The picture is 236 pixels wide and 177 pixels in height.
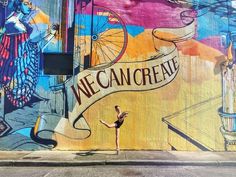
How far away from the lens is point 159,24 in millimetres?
15281

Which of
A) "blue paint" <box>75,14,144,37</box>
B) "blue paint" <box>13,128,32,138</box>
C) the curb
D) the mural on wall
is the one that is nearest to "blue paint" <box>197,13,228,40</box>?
the mural on wall

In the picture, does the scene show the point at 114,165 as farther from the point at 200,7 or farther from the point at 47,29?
the point at 200,7

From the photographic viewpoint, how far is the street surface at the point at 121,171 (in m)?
10.7

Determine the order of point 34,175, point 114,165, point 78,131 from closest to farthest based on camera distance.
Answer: point 34,175
point 114,165
point 78,131

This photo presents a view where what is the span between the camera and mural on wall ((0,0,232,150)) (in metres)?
14.8

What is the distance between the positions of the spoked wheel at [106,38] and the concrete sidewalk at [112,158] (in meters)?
3.59

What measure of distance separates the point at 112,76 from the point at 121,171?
477 cm

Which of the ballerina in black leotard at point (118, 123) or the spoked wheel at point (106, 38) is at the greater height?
the spoked wheel at point (106, 38)

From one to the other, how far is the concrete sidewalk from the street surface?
0.35m

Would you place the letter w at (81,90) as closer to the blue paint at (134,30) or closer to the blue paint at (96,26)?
the blue paint at (96,26)

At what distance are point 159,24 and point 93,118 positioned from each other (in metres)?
4.53

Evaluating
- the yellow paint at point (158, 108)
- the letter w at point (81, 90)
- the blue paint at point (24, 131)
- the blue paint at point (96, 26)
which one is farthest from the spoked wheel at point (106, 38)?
the blue paint at point (24, 131)

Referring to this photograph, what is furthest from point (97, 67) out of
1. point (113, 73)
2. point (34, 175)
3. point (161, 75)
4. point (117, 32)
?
point (34, 175)

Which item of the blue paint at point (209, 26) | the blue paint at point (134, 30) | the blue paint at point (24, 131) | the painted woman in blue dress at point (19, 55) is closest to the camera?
the blue paint at point (24, 131)
